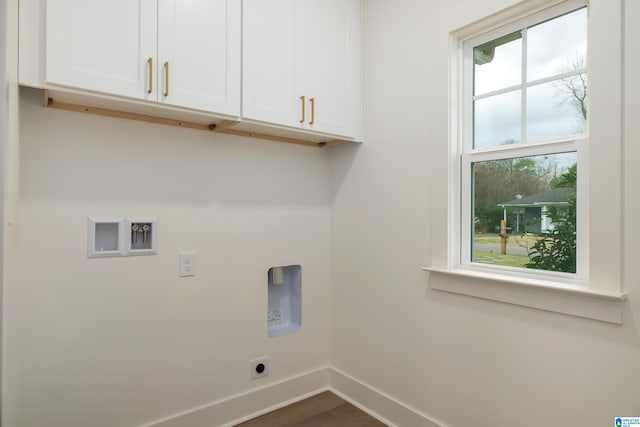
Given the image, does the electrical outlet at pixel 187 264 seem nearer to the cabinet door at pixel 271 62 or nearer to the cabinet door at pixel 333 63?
the cabinet door at pixel 271 62

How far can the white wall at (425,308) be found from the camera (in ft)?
4.31

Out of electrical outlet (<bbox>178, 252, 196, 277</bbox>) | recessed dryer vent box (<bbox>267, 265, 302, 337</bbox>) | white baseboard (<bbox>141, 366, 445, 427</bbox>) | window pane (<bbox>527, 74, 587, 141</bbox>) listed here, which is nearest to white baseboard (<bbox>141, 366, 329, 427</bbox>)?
white baseboard (<bbox>141, 366, 445, 427</bbox>)

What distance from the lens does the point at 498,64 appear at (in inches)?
67.9

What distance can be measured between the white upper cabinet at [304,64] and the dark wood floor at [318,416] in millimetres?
1643

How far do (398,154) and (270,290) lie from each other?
1.14m

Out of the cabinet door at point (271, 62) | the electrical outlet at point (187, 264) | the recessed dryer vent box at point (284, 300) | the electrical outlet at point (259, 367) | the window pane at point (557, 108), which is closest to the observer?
the window pane at point (557, 108)

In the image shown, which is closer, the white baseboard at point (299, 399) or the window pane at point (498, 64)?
the window pane at point (498, 64)

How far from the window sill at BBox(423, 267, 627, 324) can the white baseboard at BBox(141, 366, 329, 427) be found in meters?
1.10

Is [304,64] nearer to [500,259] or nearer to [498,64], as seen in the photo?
[498,64]

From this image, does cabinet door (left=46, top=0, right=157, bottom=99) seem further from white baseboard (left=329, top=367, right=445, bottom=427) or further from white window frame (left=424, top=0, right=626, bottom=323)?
white baseboard (left=329, top=367, right=445, bottom=427)

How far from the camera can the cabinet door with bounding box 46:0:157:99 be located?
1337 millimetres

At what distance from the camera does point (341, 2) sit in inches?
84.4

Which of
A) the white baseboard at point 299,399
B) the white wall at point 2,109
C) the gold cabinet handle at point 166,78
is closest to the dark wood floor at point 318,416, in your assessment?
the white baseboard at point 299,399

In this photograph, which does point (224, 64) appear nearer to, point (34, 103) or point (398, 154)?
point (34, 103)
